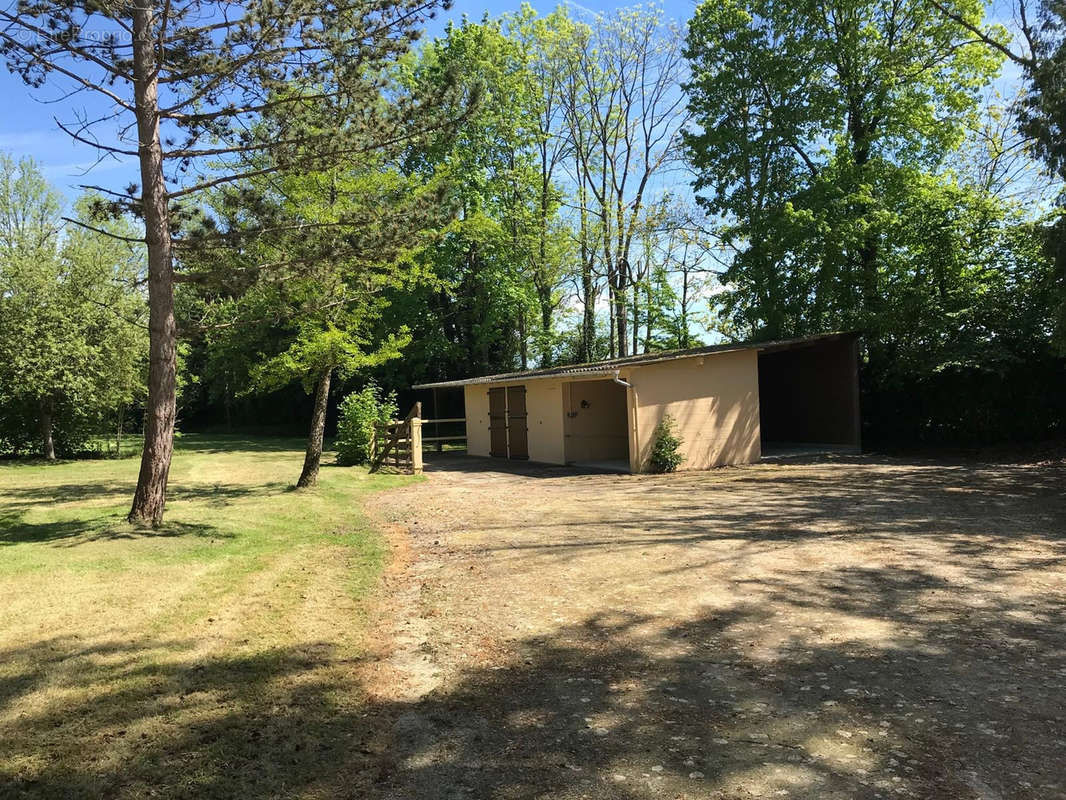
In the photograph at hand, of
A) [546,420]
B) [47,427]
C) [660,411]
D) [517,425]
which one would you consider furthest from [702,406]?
[47,427]

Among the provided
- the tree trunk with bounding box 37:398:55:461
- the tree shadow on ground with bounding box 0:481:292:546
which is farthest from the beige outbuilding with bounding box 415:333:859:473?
the tree trunk with bounding box 37:398:55:461

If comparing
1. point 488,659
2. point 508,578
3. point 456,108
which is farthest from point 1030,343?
point 488,659

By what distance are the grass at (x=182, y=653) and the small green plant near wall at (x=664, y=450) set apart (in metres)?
7.61

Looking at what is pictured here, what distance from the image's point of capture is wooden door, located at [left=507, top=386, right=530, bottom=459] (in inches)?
770

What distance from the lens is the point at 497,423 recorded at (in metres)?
20.8

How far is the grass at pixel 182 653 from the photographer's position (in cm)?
316

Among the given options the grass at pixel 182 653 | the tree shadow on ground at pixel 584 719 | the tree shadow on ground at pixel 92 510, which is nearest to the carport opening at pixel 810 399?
the tree shadow on ground at pixel 92 510

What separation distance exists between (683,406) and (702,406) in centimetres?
61

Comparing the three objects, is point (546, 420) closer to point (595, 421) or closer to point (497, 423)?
point (595, 421)

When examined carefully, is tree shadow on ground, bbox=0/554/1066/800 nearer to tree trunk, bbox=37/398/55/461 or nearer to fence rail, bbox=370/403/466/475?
fence rail, bbox=370/403/466/475

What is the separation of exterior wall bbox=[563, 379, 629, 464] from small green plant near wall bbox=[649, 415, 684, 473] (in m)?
2.42

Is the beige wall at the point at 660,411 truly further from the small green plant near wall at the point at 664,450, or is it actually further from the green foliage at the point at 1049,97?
the green foliage at the point at 1049,97

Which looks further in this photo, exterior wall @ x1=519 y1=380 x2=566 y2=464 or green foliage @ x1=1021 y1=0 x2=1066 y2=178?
exterior wall @ x1=519 y1=380 x2=566 y2=464

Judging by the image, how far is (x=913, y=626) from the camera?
4953 mm
